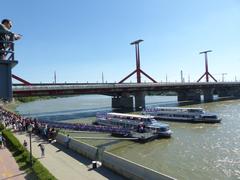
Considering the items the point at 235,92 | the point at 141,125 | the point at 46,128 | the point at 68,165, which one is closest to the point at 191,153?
the point at 141,125

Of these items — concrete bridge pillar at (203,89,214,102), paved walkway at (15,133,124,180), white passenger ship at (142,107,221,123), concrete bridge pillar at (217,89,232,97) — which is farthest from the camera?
concrete bridge pillar at (217,89,232,97)

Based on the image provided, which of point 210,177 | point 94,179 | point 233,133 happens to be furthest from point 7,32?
point 233,133

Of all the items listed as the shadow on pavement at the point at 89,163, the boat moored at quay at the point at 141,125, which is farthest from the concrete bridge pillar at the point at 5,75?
the boat moored at quay at the point at 141,125

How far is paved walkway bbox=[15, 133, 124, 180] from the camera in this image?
61.6 ft

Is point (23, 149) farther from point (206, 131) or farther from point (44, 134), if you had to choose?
point (206, 131)

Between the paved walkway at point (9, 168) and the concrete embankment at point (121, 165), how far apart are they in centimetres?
536

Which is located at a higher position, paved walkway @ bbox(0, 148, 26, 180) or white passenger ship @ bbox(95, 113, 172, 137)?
white passenger ship @ bbox(95, 113, 172, 137)

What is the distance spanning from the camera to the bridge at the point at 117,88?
42.2ft

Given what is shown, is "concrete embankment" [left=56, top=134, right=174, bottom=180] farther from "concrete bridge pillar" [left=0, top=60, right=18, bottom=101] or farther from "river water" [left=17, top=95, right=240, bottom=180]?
"concrete bridge pillar" [left=0, top=60, right=18, bottom=101]

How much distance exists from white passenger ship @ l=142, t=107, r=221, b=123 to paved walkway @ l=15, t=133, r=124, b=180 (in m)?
32.4

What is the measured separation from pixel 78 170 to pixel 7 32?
424 inches

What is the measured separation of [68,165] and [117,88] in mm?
57862

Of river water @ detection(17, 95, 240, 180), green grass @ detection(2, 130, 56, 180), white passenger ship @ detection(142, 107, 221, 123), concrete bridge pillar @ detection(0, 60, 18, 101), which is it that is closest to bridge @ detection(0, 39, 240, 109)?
concrete bridge pillar @ detection(0, 60, 18, 101)

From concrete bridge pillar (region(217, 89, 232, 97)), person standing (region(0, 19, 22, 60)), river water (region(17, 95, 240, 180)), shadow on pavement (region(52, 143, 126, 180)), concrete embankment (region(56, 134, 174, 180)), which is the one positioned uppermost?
person standing (region(0, 19, 22, 60))
